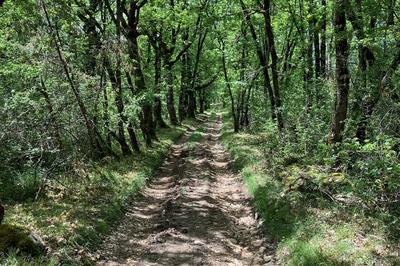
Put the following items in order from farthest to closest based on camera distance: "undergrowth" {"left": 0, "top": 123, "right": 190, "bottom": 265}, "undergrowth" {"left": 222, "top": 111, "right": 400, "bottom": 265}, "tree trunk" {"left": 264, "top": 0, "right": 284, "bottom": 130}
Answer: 1. "tree trunk" {"left": 264, "top": 0, "right": 284, "bottom": 130}
2. "undergrowth" {"left": 0, "top": 123, "right": 190, "bottom": 265}
3. "undergrowth" {"left": 222, "top": 111, "right": 400, "bottom": 265}

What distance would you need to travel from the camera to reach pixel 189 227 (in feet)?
34.2

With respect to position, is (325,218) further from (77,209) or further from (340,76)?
(77,209)

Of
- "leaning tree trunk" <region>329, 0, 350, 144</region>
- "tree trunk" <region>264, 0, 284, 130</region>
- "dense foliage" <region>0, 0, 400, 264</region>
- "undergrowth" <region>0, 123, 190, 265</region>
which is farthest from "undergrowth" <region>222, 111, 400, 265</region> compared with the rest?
"undergrowth" <region>0, 123, 190, 265</region>

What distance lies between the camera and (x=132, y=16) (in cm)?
1984

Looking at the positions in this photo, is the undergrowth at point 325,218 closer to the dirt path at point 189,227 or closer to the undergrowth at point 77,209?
the dirt path at point 189,227

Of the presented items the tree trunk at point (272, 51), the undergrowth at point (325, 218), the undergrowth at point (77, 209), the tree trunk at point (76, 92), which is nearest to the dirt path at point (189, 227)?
the undergrowth at point (77, 209)

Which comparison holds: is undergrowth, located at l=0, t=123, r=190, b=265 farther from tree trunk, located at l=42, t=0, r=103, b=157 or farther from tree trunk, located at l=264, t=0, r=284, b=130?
tree trunk, located at l=264, t=0, r=284, b=130

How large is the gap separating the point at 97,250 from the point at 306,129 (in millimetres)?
7503

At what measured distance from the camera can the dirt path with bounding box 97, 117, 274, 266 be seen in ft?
28.8

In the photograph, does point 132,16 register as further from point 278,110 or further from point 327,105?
point 327,105

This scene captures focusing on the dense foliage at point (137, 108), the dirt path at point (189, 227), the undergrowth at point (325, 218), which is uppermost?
the dense foliage at point (137, 108)

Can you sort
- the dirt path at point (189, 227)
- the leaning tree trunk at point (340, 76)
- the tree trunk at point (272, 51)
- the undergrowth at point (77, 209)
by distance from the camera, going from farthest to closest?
1. the tree trunk at point (272, 51)
2. the leaning tree trunk at point (340, 76)
3. the dirt path at point (189, 227)
4. the undergrowth at point (77, 209)

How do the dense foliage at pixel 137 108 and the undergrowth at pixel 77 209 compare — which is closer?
the undergrowth at pixel 77 209

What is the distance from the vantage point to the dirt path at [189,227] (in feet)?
28.8
